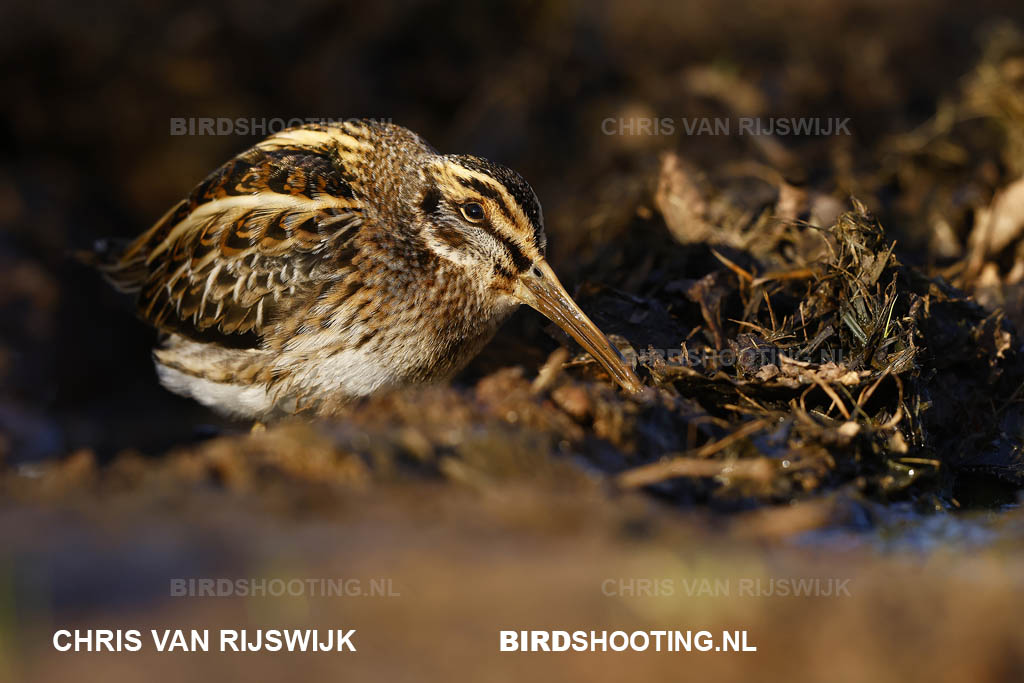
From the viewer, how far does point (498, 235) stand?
6066 mm

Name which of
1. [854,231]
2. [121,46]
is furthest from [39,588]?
[121,46]

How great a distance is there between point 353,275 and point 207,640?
2.73 metres

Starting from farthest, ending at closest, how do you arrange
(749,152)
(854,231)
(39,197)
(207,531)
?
1. (39,197)
2. (749,152)
3. (854,231)
4. (207,531)

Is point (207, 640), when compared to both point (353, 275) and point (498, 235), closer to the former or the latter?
point (353, 275)

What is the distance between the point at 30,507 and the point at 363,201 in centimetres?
272

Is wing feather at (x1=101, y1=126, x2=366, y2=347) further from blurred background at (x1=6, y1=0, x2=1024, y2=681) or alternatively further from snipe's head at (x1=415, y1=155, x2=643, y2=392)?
blurred background at (x1=6, y1=0, x2=1024, y2=681)

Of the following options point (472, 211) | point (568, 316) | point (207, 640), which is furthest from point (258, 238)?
point (207, 640)

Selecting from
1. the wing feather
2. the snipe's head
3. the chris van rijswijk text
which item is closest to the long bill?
the snipe's head

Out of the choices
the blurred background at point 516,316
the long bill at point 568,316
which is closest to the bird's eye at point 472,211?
the long bill at point 568,316

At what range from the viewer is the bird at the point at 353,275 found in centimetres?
594

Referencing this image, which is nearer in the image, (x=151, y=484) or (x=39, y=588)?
(x=39, y=588)

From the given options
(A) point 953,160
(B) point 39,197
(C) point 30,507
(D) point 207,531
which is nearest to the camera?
(D) point 207,531

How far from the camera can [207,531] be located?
4324mm

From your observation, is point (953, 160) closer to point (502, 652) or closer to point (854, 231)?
point (854, 231)
